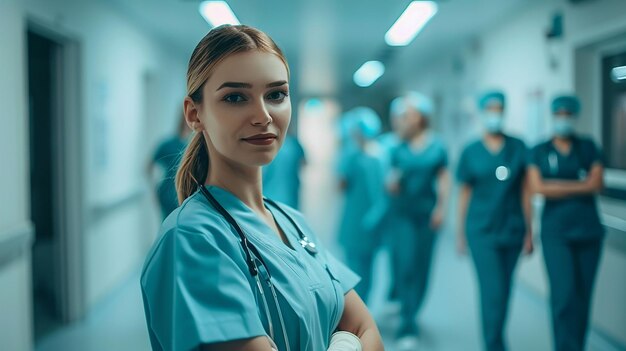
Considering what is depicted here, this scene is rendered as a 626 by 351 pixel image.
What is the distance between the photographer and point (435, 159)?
3.20 m

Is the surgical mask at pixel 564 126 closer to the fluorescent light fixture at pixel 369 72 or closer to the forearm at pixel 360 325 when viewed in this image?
the forearm at pixel 360 325

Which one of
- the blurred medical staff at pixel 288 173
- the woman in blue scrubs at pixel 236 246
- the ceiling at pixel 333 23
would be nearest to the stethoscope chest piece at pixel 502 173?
the ceiling at pixel 333 23

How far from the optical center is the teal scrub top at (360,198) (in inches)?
134

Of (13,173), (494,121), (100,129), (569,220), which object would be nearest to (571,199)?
(569,220)

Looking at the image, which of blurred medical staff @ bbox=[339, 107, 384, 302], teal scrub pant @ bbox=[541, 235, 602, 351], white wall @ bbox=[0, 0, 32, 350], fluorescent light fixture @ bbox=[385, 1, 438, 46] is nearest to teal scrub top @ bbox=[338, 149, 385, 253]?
blurred medical staff @ bbox=[339, 107, 384, 302]

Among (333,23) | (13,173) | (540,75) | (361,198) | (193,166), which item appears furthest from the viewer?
(333,23)

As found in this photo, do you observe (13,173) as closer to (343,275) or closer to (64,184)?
(64,184)

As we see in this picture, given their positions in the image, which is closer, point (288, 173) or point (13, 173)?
point (13, 173)

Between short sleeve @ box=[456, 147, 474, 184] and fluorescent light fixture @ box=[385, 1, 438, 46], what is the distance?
1232 mm

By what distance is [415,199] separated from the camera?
3.18m

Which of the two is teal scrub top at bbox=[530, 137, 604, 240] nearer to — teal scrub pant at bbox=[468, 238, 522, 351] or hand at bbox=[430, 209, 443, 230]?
teal scrub pant at bbox=[468, 238, 522, 351]

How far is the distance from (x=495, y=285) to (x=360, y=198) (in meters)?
1.09

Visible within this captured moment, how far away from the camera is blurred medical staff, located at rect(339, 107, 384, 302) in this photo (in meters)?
3.40

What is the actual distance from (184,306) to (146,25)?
4241mm
